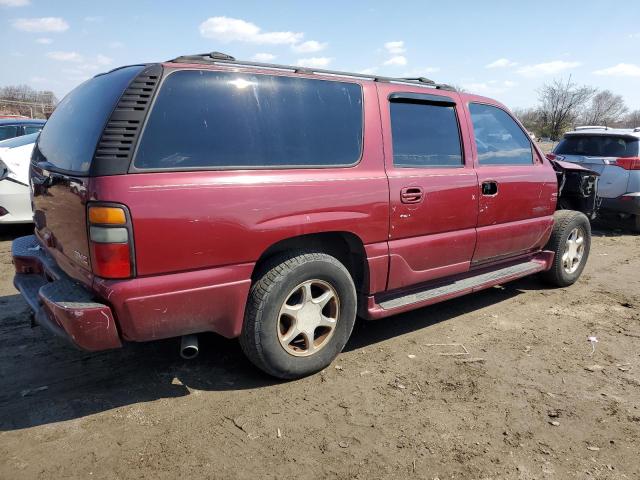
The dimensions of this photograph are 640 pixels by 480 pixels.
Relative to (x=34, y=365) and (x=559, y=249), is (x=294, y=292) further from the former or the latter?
(x=559, y=249)

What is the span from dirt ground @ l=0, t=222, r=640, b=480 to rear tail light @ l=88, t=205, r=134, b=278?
0.87 meters

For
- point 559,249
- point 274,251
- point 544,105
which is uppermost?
point 544,105

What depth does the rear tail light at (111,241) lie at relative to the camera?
2377 mm

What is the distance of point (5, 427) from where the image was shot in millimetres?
2578

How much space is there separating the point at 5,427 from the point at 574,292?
5093 mm

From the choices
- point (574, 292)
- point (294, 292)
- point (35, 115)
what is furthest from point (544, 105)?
point (294, 292)

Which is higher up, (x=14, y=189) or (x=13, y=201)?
(x=14, y=189)

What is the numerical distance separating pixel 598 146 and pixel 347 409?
7.72 m

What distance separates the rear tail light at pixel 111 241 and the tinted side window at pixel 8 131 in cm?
799

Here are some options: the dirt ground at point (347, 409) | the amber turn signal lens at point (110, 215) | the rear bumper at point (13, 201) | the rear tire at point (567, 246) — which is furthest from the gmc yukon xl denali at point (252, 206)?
the rear bumper at point (13, 201)

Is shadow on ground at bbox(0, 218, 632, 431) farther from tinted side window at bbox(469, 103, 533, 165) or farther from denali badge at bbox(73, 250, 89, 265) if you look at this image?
tinted side window at bbox(469, 103, 533, 165)

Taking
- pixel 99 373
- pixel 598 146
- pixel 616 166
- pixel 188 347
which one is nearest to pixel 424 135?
pixel 188 347

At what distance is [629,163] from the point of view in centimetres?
790

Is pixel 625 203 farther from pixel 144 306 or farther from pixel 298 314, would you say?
pixel 144 306
